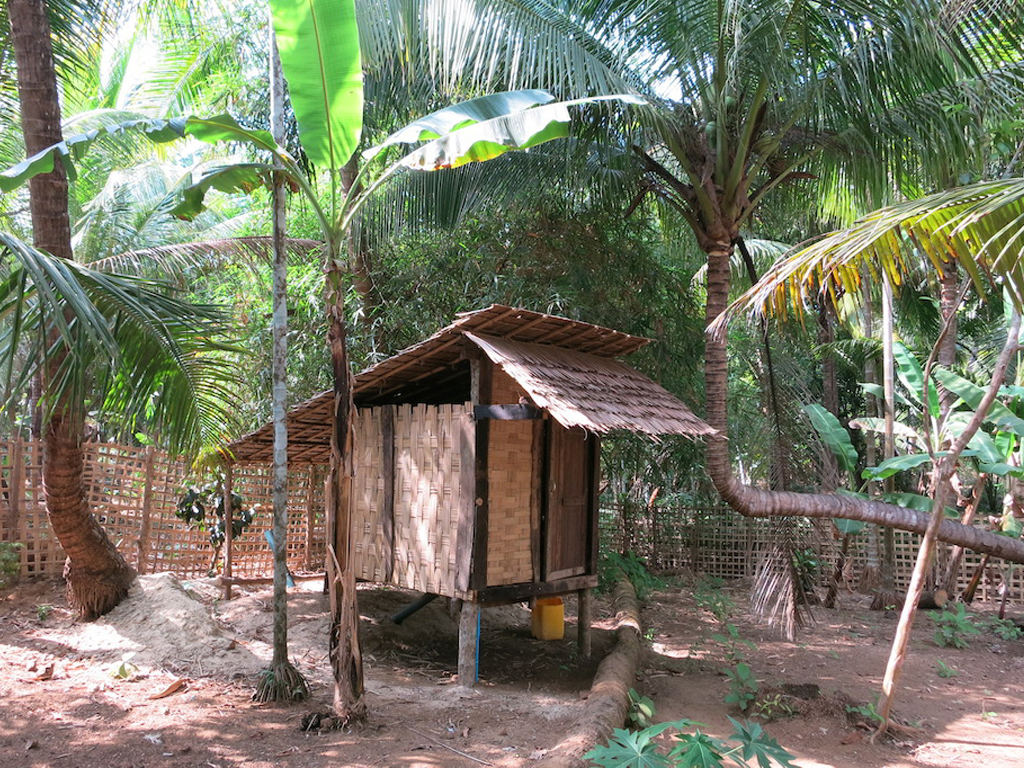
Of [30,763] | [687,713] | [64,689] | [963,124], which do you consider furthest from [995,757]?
[64,689]

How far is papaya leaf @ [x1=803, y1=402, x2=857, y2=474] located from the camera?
360 inches

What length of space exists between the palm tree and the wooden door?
275 centimetres

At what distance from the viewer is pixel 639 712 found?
530cm

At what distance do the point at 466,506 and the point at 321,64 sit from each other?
3.14 metres

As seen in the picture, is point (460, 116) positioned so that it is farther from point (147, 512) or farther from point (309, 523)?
point (309, 523)

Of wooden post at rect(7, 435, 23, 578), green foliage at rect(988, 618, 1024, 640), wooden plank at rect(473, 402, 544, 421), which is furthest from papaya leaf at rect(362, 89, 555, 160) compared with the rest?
green foliage at rect(988, 618, 1024, 640)

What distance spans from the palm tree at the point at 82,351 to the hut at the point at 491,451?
4.08 ft

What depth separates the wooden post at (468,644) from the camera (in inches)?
229

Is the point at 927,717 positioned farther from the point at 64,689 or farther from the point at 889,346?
the point at 64,689

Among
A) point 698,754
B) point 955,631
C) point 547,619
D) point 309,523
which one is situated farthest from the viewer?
point 309,523

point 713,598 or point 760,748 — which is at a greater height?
point 760,748

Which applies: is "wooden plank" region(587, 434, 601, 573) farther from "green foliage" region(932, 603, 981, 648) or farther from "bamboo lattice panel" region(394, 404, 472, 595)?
"green foliage" region(932, 603, 981, 648)

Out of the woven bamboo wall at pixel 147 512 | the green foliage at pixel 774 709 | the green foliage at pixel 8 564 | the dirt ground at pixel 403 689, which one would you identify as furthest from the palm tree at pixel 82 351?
the green foliage at pixel 774 709

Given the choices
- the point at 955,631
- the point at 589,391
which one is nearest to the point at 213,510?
the point at 589,391
